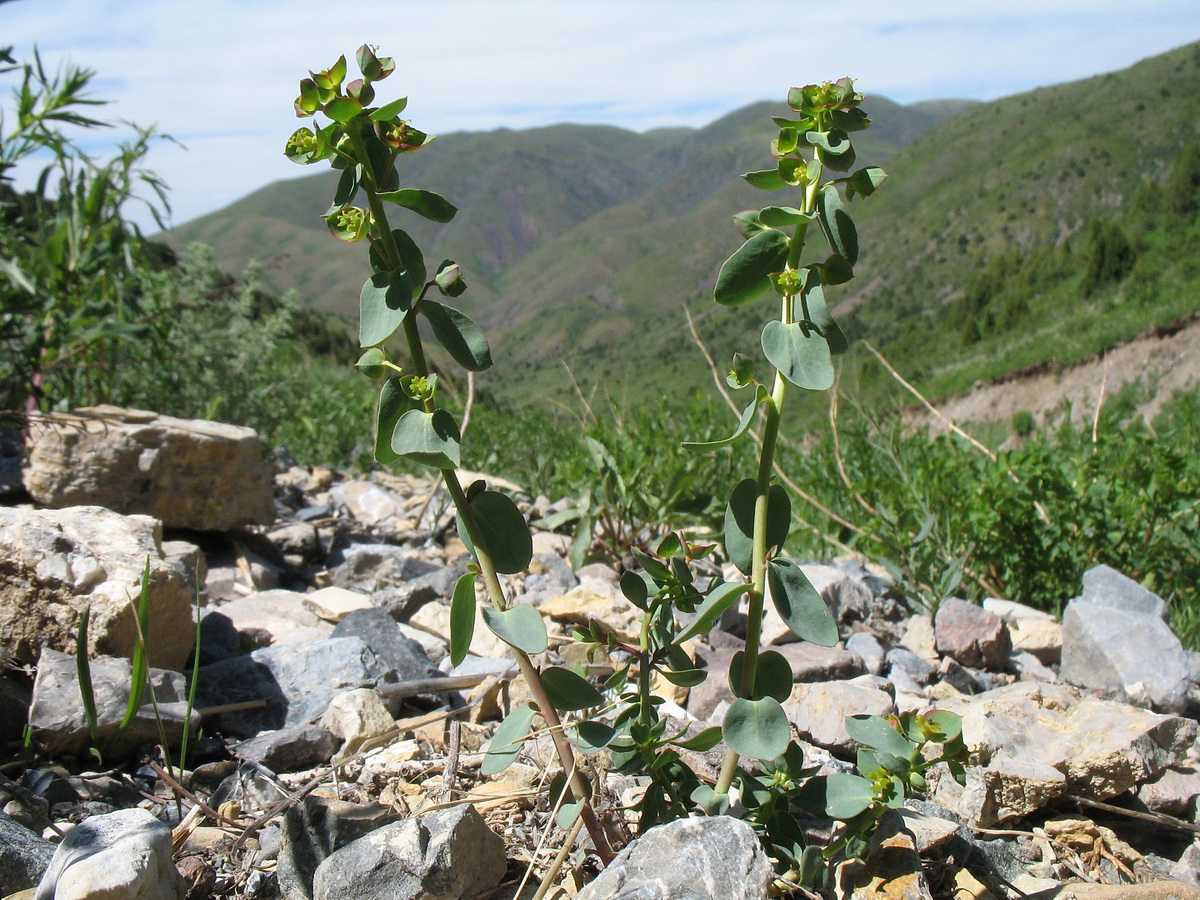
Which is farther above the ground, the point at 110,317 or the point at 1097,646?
the point at 110,317

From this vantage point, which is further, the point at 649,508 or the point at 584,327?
the point at 584,327

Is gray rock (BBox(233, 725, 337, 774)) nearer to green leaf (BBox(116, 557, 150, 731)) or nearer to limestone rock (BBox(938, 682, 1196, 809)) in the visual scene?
green leaf (BBox(116, 557, 150, 731))

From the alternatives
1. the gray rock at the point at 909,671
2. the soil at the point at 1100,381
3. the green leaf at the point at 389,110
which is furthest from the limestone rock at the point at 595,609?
the soil at the point at 1100,381

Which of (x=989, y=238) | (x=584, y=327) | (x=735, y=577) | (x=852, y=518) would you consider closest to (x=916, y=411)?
(x=852, y=518)

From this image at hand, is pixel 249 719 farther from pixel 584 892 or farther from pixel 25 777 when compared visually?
pixel 584 892

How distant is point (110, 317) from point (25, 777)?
116 inches

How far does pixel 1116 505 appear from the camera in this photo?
2975 millimetres

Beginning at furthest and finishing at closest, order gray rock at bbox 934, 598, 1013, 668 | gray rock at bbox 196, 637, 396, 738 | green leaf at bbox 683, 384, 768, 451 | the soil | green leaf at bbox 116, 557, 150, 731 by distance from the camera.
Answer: the soil, gray rock at bbox 934, 598, 1013, 668, gray rock at bbox 196, 637, 396, 738, green leaf at bbox 116, 557, 150, 731, green leaf at bbox 683, 384, 768, 451

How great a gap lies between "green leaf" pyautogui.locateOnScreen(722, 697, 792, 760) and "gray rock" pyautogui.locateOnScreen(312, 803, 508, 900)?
47cm

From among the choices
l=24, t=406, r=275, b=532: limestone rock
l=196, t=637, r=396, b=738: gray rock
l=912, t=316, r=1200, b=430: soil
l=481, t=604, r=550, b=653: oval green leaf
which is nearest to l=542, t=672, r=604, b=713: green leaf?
l=481, t=604, r=550, b=653: oval green leaf

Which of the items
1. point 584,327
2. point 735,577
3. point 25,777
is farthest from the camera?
point 584,327

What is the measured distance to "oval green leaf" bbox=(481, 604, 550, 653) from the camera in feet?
3.37

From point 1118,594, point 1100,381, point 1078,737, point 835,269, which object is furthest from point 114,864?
point 1100,381

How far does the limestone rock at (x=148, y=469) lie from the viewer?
3.09 m
